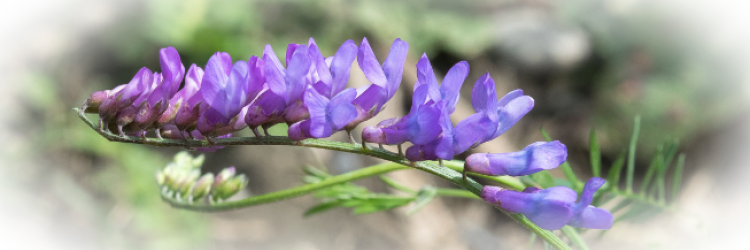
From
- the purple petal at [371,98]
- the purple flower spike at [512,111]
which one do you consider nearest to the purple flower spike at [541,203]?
the purple flower spike at [512,111]

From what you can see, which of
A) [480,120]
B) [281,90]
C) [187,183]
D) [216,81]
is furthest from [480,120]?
[187,183]

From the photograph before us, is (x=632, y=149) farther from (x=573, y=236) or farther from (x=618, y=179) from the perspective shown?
(x=573, y=236)

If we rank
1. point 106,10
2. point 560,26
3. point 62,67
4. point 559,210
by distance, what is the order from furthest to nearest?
point 560,26
point 106,10
point 62,67
point 559,210

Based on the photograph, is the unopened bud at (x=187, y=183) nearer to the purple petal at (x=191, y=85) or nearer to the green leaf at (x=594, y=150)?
the purple petal at (x=191, y=85)

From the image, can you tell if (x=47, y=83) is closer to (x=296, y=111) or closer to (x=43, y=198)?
(x=43, y=198)

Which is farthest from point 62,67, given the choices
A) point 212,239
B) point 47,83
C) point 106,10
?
point 212,239

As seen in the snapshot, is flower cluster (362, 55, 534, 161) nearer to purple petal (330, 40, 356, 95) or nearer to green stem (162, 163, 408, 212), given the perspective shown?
purple petal (330, 40, 356, 95)
